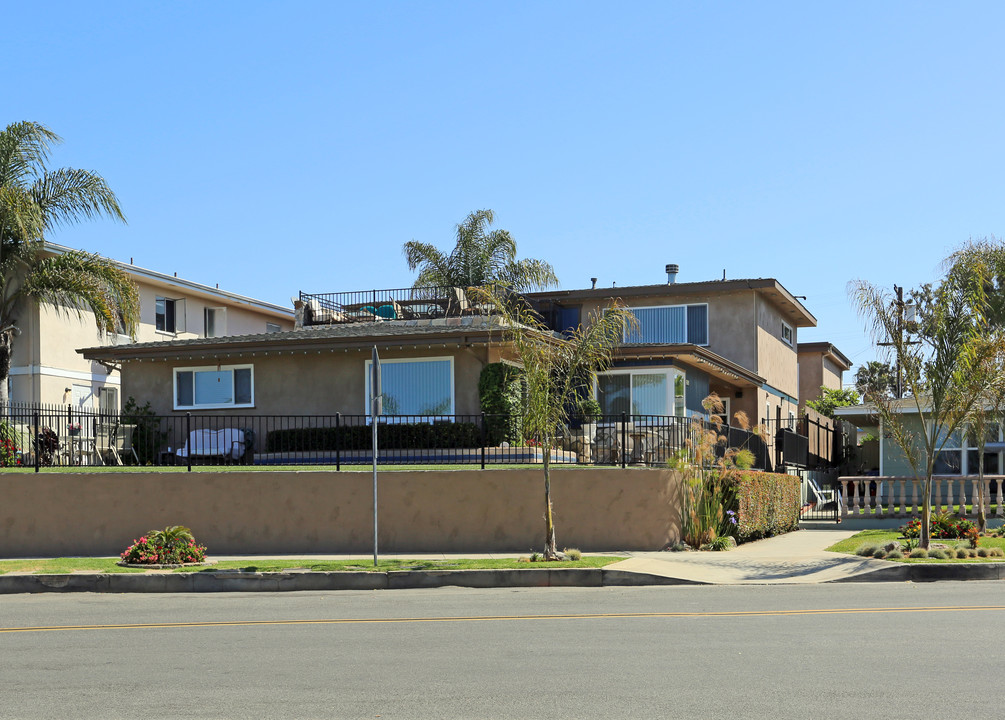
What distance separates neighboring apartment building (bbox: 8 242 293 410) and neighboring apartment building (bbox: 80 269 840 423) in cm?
390

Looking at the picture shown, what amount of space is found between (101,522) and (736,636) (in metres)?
12.5

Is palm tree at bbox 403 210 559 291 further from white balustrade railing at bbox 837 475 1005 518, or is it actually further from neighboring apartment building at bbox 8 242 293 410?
white balustrade railing at bbox 837 475 1005 518

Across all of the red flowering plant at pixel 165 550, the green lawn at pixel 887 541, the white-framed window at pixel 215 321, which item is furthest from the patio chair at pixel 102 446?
the white-framed window at pixel 215 321

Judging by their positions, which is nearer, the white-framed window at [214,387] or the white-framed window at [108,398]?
the white-framed window at [214,387]

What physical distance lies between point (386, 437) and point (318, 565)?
8298mm

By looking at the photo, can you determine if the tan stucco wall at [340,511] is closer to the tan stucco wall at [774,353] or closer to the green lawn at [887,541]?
the green lawn at [887,541]

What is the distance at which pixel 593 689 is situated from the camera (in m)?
7.76

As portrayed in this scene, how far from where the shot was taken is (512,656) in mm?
9062

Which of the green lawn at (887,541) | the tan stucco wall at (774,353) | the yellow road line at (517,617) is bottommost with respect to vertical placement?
the green lawn at (887,541)

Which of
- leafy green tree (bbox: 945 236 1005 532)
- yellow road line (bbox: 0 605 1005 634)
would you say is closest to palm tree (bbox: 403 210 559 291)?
leafy green tree (bbox: 945 236 1005 532)

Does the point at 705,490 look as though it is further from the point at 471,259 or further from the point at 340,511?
the point at 471,259

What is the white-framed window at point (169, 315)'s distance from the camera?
130 ft

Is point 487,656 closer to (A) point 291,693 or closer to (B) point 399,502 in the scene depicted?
(A) point 291,693

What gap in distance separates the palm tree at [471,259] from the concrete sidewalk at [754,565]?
19.6 metres
